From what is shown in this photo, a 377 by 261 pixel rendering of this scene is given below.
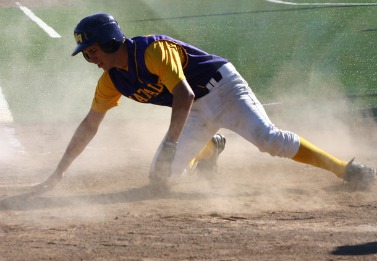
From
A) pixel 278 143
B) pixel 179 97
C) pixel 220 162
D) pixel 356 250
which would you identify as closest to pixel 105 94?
pixel 179 97

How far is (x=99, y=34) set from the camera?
5.86 m

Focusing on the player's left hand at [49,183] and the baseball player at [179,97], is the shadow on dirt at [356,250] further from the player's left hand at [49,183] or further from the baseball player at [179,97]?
the player's left hand at [49,183]

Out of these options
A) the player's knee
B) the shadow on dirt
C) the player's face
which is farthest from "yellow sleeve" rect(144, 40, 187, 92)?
the shadow on dirt

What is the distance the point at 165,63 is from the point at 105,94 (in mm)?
764

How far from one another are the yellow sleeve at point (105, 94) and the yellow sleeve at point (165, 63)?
1.71ft

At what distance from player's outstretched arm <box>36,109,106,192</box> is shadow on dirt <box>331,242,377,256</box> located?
7.74ft

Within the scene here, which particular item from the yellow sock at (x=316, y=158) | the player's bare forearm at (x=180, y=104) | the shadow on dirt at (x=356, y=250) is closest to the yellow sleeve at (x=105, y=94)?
the player's bare forearm at (x=180, y=104)

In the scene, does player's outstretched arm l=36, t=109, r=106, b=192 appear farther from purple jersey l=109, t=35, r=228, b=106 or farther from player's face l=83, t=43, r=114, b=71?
player's face l=83, t=43, r=114, b=71

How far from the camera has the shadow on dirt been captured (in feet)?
15.8

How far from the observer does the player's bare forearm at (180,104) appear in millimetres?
5836

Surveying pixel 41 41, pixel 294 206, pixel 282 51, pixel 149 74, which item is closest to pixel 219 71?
pixel 149 74

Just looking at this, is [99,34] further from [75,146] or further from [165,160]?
[75,146]

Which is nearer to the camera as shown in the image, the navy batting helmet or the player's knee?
the navy batting helmet

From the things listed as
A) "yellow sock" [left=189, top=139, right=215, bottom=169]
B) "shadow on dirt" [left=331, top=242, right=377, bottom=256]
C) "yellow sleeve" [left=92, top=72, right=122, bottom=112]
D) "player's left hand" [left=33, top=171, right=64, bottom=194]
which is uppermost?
"yellow sleeve" [left=92, top=72, right=122, bottom=112]
